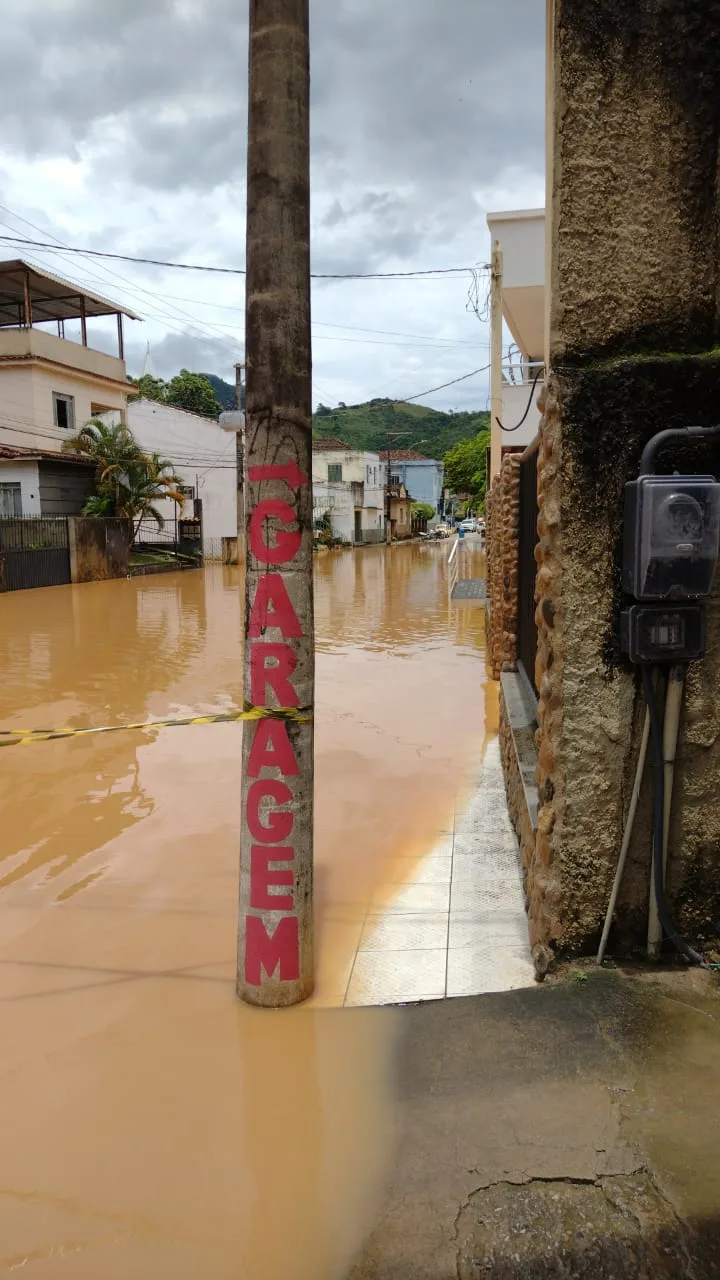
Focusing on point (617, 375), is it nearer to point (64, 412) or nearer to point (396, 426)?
point (64, 412)

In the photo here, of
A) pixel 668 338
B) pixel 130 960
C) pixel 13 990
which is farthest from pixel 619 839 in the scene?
pixel 13 990

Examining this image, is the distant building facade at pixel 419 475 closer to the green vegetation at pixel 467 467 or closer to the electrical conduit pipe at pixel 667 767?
the green vegetation at pixel 467 467

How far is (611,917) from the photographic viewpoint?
313cm

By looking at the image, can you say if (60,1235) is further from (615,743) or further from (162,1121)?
(615,743)

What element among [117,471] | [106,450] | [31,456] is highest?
[106,450]

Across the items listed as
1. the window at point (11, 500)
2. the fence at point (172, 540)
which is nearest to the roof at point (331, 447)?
the fence at point (172, 540)

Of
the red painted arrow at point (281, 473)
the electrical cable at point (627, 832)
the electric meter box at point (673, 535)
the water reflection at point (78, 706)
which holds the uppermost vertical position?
the red painted arrow at point (281, 473)

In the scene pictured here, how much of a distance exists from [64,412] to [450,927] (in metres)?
29.1

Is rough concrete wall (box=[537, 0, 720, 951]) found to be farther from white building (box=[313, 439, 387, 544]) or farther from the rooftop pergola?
white building (box=[313, 439, 387, 544])

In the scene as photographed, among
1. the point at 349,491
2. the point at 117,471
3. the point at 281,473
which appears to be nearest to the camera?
the point at 281,473

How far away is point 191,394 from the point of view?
55.0m

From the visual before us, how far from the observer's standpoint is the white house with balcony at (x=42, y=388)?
87.9 feet

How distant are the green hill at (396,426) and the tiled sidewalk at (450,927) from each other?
98049mm

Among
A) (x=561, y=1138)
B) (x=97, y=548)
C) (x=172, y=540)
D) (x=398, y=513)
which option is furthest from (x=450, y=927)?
A: (x=398, y=513)
